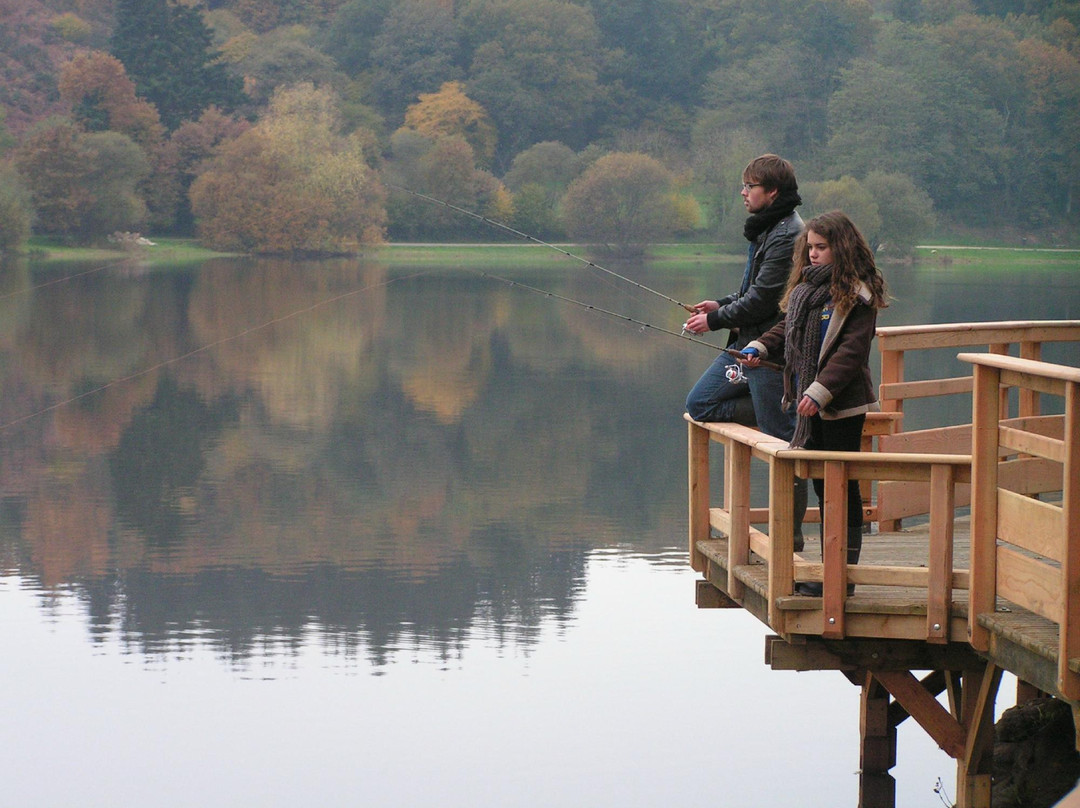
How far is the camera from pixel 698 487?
6.48 m

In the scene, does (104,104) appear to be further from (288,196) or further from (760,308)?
(760,308)

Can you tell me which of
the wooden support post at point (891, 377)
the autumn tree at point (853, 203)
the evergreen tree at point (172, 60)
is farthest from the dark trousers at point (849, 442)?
the evergreen tree at point (172, 60)

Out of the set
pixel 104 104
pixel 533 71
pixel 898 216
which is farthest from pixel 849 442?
pixel 533 71

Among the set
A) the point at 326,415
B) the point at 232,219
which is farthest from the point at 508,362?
the point at 232,219

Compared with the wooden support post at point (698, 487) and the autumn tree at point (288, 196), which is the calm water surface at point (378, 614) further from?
the autumn tree at point (288, 196)

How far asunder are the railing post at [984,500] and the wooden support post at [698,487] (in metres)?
1.61

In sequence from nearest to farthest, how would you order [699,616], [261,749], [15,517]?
[261,749] < [699,616] < [15,517]

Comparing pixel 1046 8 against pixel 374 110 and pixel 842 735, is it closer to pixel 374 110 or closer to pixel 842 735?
pixel 374 110

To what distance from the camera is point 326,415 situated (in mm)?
22188

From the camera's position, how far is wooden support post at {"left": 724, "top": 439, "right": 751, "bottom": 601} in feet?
19.1

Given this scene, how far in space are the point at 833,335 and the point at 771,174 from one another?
26.9 inches

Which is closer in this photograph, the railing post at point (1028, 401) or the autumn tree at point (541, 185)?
the railing post at point (1028, 401)

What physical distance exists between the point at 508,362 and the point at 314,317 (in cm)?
1027

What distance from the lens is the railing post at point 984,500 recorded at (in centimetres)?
479
